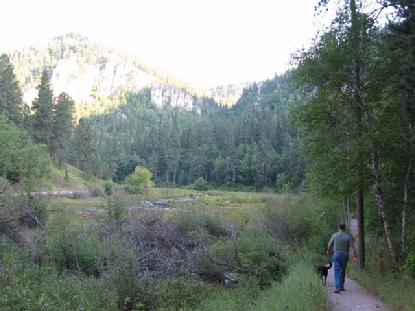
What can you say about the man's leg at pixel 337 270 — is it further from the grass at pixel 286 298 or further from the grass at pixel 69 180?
the grass at pixel 69 180

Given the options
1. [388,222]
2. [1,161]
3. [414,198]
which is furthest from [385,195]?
[1,161]

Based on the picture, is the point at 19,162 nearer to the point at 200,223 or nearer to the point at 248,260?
the point at 200,223

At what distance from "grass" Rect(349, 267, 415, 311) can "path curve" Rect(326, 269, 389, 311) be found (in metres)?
0.21

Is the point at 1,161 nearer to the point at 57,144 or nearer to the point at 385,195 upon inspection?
the point at 385,195

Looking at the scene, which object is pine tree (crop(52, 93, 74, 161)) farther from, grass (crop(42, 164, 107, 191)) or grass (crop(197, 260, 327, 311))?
grass (crop(197, 260, 327, 311))

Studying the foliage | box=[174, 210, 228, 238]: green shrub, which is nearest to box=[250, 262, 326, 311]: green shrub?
box=[174, 210, 228, 238]: green shrub

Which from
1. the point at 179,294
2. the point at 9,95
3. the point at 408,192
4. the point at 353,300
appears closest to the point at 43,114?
the point at 9,95

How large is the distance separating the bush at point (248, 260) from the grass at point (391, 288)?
12.4ft

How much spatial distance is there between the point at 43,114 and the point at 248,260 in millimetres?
68234

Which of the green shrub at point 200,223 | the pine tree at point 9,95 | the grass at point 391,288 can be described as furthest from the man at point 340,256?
the pine tree at point 9,95

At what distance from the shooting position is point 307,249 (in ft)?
86.8

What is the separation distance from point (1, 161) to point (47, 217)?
11994 millimetres

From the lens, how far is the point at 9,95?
240 ft

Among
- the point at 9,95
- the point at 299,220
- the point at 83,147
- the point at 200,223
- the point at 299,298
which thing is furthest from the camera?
the point at 83,147
